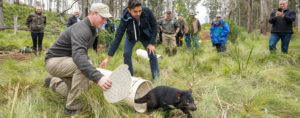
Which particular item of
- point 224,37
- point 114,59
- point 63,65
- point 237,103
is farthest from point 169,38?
point 63,65

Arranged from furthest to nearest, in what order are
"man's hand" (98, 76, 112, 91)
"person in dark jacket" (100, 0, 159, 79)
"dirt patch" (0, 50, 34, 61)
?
"dirt patch" (0, 50, 34, 61)
"person in dark jacket" (100, 0, 159, 79)
"man's hand" (98, 76, 112, 91)

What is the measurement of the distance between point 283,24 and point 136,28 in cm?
413

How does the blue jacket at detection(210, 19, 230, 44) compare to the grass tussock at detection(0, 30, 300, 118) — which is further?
the blue jacket at detection(210, 19, 230, 44)

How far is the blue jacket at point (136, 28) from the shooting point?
315 cm

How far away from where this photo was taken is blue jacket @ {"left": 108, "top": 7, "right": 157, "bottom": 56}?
10.3 ft

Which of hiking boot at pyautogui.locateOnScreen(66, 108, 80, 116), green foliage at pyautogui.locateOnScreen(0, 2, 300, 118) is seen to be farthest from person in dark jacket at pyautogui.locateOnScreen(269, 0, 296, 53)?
hiking boot at pyautogui.locateOnScreen(66, 108, 80, 116)

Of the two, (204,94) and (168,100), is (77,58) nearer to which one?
(168,100)

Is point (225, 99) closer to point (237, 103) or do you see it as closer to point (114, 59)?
point (237, 103)

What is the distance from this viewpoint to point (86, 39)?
6.68 feet

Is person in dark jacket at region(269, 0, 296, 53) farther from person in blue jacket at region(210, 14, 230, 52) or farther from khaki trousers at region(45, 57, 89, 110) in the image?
khaki trousers at region(45, 57, 89, 110)

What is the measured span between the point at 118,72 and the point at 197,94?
1574 millimetres

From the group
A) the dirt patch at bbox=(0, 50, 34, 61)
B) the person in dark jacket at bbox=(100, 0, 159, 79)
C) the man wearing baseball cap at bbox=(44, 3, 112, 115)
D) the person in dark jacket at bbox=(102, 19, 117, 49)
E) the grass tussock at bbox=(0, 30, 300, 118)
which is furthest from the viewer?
the person in dark jacket at bbox=(102, 19, 117, 49)

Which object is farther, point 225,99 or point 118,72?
point 225,99

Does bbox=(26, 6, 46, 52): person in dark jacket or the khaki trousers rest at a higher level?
bbox=(26, 6, 46, 52): person in dark jacket
